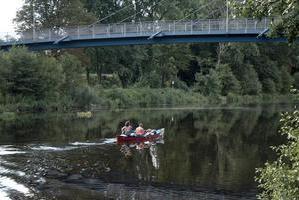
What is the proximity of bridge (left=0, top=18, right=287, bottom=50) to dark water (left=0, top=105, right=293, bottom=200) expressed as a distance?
375 inches

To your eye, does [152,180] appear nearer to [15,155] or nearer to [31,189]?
[31,189]

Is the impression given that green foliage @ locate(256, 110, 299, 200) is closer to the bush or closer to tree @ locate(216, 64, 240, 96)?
the bush

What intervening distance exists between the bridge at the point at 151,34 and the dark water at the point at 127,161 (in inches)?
375

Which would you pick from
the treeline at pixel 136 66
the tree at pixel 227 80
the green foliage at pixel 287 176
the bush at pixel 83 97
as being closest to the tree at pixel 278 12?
the green foliage at pixel 287 176

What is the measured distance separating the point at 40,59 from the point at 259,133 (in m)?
28.1

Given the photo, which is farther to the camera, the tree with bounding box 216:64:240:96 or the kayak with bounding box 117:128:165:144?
the tree with bounding box 216:64:240:96

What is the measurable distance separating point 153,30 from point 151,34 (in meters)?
0.69

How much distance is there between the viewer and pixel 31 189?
1873 cm

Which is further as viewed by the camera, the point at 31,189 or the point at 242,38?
the point at 242,38

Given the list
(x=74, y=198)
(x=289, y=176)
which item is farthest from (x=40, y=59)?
(x=289, y=176)

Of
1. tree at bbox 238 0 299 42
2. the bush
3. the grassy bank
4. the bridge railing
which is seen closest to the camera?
tree at bbox 238 0 299 42

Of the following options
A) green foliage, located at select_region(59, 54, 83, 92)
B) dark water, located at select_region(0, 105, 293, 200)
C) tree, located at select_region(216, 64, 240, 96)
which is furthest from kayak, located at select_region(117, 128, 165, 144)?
tree, located at select_region(216, 64, 240, 96)

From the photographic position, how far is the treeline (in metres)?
55.9

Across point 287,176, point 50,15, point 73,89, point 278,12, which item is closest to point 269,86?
point 50,15
